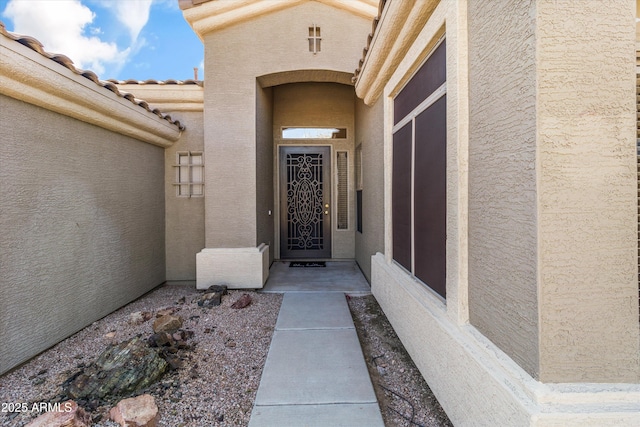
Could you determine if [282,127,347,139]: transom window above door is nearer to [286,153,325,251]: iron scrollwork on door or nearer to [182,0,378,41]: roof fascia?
[286,153,325,251]: iron scrollwork on door

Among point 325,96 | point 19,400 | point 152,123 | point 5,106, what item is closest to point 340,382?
point 19,400

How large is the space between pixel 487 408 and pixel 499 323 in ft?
1.61

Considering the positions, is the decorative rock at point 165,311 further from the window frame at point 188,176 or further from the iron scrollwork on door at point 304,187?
the iron scrollwork on door at point 304,187

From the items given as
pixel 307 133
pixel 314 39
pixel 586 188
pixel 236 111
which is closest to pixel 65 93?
pixel 236 111

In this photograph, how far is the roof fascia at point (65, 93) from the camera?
2.70 m

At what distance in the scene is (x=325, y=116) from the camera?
7.32 m

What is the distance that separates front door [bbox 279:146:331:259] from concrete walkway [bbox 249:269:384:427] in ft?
11.1

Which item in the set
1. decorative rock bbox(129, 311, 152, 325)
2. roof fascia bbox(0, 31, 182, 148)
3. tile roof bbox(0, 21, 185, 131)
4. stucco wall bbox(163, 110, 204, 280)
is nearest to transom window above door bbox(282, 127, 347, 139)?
stucco wall bbox(163, 110, 204, 280)

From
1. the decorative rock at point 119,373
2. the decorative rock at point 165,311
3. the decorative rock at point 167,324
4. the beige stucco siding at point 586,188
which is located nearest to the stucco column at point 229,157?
the decorative rock at point 165,311

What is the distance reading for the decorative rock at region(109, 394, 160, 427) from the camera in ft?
6.79

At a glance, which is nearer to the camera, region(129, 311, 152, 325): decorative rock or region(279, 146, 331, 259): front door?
region(129, 311, 152, 325): decorative rock

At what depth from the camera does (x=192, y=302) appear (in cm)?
473

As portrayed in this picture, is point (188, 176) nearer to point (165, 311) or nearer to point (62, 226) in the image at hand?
point (62, 226)

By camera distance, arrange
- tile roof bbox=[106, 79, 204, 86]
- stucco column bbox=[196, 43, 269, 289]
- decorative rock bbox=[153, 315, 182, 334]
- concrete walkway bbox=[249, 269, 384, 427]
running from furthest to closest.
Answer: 1. tile roof bbox=[106, 79, 204, 86]
2. stucco column bbox=[196, 43, 269, 289]
3. decorative rock bbox=[153, 315, 182, 334]
4. concrete walkway bbox=[249, 269, 384, 427]
